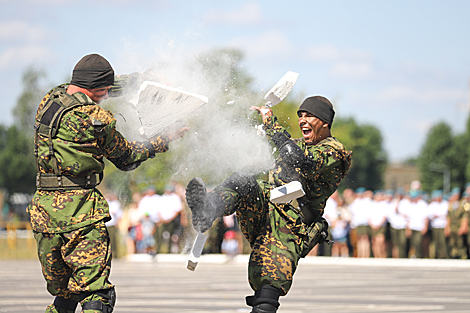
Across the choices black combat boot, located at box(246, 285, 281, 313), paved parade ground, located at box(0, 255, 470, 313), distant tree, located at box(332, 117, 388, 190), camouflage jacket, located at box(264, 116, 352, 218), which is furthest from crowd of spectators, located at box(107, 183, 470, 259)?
distant tree, located at box(332, 117, 388, 190)

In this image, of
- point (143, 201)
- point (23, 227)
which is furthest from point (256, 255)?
point (23, 227)

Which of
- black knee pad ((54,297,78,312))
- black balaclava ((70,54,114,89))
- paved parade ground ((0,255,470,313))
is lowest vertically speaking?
paved parade ground ((0,255,470,313))

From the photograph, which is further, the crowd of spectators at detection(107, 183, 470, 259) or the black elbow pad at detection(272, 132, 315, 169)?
the crowd of spectators at detection(107, 183, 470, 259)

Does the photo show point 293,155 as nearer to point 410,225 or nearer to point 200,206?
point 200,206

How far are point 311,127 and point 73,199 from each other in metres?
2.01

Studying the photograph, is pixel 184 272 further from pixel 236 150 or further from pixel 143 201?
pixel 236 150

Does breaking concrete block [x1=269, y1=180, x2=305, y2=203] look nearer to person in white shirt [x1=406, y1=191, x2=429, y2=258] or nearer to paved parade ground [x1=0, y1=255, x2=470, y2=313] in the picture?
paved parade ground [x1=0, y1=255, x2=470, y2=313]

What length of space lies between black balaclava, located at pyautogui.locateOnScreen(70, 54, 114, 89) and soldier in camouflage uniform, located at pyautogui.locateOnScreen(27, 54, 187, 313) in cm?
3

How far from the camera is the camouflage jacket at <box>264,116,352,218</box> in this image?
5.36 metres

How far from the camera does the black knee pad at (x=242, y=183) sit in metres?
5.46

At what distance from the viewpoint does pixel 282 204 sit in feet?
18.5

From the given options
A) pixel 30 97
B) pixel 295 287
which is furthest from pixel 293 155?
pixel 30 97

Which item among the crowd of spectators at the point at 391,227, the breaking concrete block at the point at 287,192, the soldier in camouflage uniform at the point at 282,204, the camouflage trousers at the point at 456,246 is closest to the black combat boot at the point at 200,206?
the soldier in camouflage uniform at the point at 282,204

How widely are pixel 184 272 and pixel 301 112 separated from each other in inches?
387
